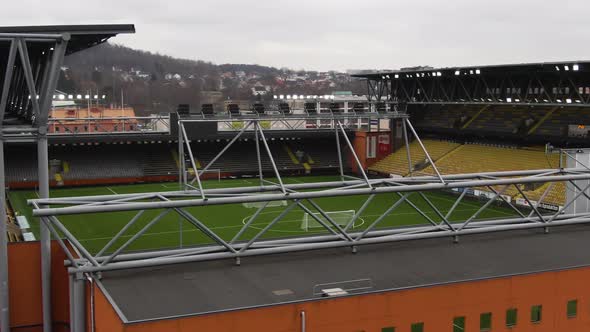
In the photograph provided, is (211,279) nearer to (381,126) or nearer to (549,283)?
(549,283)

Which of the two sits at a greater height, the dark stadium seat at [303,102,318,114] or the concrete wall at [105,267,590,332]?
the dark stadium seat at [303,102,318,114]

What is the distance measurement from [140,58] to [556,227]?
112 m

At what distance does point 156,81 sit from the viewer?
354 ft

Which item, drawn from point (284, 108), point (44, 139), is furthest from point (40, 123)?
point (284, 108)

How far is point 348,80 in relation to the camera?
152125 millimetres

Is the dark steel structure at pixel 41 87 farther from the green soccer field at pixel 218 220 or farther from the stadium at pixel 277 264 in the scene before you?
the green soccer field at pixel 218 220

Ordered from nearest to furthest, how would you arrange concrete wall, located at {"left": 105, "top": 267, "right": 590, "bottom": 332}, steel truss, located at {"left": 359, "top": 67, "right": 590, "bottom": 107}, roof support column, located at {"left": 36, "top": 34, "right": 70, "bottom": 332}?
1. concrete wall, located at {"left": 105, "top": 267, "right": 590, "bottom": 332}
2. roof support column, located at {"left": 36, "top": 34, "right": 70, "bottom": 332}
3. steel truss, located at {"left": 359, "top": 67, "right": 590, "bottom": 107}

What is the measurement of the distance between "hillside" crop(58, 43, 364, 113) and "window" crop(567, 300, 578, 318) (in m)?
84.2

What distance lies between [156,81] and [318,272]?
95.0 m

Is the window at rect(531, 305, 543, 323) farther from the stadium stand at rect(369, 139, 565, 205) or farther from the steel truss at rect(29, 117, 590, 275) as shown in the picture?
the stadium stand at rect(369, 139, 565, 205)

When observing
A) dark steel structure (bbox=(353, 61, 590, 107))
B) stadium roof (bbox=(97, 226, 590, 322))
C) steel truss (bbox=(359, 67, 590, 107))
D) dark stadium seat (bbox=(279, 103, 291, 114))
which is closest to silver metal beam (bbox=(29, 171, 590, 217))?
stadium roof (bbox=(97, 226, 590, 322))

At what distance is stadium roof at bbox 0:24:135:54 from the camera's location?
661 inches

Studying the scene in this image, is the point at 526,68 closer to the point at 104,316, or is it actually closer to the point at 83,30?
the point at 83,30

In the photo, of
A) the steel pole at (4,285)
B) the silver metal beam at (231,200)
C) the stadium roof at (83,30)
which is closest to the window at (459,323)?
the silver metal beam at (231,200)
